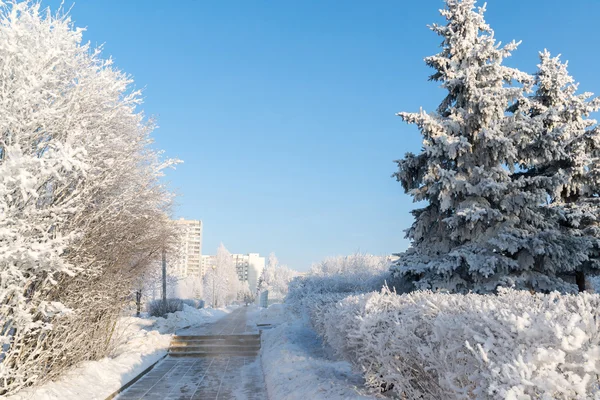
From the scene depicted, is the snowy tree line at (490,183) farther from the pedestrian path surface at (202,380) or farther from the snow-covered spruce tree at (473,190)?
the pedestrian path surface at (202,380)

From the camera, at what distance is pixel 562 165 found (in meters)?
13.7

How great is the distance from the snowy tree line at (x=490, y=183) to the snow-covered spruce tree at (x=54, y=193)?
25.4ft

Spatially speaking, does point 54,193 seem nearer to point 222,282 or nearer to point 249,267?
point 222,282

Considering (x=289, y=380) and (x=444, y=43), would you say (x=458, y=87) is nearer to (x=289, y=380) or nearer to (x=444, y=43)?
(x=444, y=43)

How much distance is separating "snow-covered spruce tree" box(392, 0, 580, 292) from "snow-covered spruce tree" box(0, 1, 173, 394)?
7632 millimetres

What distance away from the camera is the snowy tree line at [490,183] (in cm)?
1133

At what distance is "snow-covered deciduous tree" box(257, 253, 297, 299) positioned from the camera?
77394mm

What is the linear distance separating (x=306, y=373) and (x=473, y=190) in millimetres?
6963

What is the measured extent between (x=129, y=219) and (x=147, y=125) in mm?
2614

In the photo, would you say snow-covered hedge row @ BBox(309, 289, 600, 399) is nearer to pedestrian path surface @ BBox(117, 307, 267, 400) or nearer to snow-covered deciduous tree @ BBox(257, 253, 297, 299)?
pedestrian path surface @ BBox(117, 307, 267, 400)

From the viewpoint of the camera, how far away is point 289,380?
772 centimetres

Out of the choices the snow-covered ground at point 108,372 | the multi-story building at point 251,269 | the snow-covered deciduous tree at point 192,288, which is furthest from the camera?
the multi-story building at point 251,269

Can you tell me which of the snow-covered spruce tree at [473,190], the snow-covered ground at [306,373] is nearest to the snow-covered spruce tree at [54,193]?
the snow-covered ground at [306,373]

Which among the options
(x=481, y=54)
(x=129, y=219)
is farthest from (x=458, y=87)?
(x=129, y=219)
